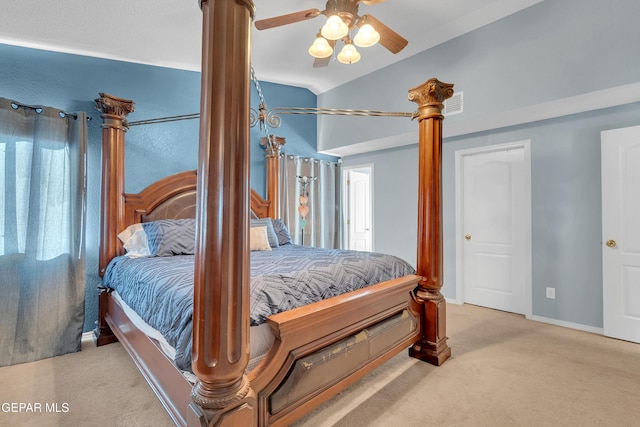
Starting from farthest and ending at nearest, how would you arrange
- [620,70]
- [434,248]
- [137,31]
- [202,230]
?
1. [137,31]
2. [620,70]
3. [434,248]
4. [202,230]

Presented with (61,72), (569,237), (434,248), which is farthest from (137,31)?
(569,237)

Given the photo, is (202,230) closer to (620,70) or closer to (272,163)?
(272,163)

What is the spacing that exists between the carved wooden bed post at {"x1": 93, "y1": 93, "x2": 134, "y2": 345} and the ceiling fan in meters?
1.54

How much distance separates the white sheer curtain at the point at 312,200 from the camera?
4.36 m

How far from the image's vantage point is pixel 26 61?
102 inches

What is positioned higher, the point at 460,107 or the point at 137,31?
the point at 137,31

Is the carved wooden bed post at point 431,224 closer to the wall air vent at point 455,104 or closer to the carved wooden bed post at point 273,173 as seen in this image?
the wall air vent at point 455,104

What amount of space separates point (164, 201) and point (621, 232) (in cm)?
441

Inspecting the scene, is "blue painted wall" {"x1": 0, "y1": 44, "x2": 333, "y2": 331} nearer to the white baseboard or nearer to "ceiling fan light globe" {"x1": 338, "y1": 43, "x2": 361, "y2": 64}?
the white baseboard

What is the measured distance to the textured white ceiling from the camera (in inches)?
94.5

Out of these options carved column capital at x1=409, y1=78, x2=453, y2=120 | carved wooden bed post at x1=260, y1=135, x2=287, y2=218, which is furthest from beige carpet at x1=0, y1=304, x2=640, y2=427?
carved wooden bed post at x1=260, y1=135, x2=287, y2=218

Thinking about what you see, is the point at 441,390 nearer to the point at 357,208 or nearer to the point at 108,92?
the point at 108,92

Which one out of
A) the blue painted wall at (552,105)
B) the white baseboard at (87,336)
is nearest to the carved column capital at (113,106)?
the white baseboard at (87,336)

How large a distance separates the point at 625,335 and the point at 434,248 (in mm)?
2125
